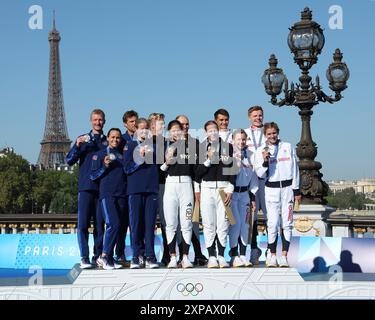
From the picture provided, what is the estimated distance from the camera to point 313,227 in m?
13.0

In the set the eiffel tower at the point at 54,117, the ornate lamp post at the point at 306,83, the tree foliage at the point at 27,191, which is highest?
the eiffel tower at the point at 54,117

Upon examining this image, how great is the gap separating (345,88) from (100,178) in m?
8.08

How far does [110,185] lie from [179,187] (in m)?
0.86

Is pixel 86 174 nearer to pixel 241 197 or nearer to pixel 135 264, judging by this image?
pixel 135 264

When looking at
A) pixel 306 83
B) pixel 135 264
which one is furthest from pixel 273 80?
pixel 135 264

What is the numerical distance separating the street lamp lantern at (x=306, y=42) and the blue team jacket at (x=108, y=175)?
7417mm

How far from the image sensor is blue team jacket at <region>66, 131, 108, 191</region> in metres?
8.17

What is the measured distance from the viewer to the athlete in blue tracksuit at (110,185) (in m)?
8.09

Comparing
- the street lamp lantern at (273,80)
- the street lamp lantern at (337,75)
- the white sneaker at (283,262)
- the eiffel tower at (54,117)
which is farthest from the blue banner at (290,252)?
the eiffel tower at (54,117)

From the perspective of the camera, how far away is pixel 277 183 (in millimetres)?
8438

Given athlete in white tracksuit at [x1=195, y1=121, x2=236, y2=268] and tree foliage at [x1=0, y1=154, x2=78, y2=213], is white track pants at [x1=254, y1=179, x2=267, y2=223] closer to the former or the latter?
athlete in white tracksuit at [x1=195, y1=121, x2=236, y2=268]

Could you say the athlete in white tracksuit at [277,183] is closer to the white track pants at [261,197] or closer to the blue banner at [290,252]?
the white track pants at [261,197]

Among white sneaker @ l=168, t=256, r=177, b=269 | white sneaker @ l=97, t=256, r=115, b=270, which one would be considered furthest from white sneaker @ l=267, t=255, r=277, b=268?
white sneaker @ l=97, t=256, r=115, b=270

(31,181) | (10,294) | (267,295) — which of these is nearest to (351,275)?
(267,295)
